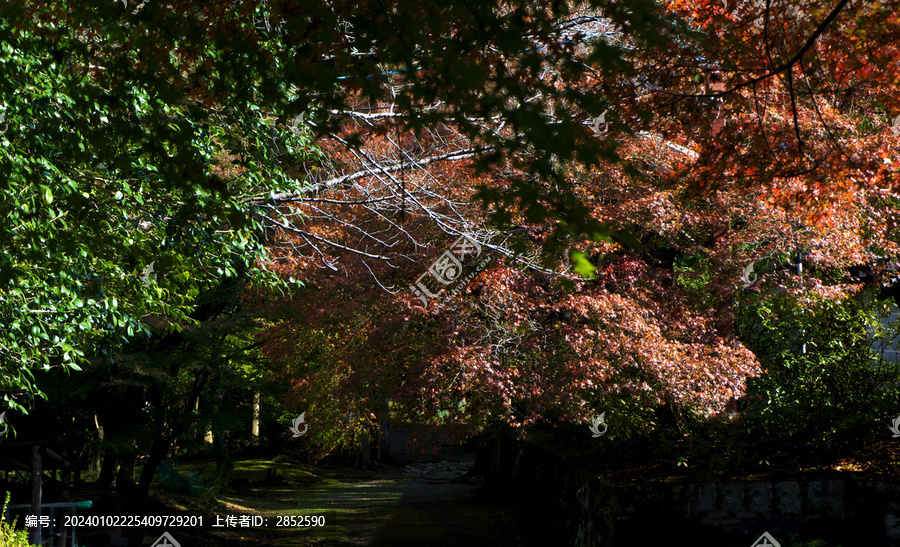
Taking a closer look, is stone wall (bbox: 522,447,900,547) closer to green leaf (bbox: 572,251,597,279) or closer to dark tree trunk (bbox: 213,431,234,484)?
green leaf (bbox: 572,251,597,279)

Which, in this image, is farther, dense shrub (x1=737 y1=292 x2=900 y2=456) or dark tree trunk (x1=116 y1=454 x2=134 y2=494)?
dark tree trunk (x1=116 y1=454 x2=134 y2=494)

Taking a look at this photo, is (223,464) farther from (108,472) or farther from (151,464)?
(151,464)

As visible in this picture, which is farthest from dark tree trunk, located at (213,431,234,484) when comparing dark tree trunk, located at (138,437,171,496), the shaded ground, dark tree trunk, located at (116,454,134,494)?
dark tree trunk, located at (138,437,171,496)

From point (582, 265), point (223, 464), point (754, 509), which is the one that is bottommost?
point (223, 464)

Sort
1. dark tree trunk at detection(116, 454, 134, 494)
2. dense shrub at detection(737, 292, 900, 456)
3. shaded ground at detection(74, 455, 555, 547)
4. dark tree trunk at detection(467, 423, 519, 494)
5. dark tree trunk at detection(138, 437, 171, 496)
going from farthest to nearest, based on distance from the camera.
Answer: dark tree trunk at detection(467, 423, 519, 494)
dark tree trunk at detection(116, 454, 134, 494)
dark tree trunk at detection(138, 437, 171, 496)
shaded ground at detection(74, 455, 555, 547)
dense shrub at detection(737, 292, 900, 456)

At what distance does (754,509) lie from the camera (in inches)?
340

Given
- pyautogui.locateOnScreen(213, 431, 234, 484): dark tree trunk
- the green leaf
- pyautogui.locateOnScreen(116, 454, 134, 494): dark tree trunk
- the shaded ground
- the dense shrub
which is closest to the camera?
the green leaf

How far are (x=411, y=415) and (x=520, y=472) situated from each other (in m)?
Result: 7.30

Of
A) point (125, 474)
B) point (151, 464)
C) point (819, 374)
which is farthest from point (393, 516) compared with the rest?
point (819, 374)

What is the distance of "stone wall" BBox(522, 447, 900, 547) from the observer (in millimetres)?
8094

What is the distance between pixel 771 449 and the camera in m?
9.56

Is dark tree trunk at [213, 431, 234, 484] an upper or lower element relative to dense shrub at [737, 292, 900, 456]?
lower

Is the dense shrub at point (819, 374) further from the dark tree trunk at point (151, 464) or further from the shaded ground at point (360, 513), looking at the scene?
the dark tree trunk at point (151, 464)

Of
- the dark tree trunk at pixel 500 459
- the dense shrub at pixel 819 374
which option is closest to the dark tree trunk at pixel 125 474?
the dark tree trunk at pixel 500 459
